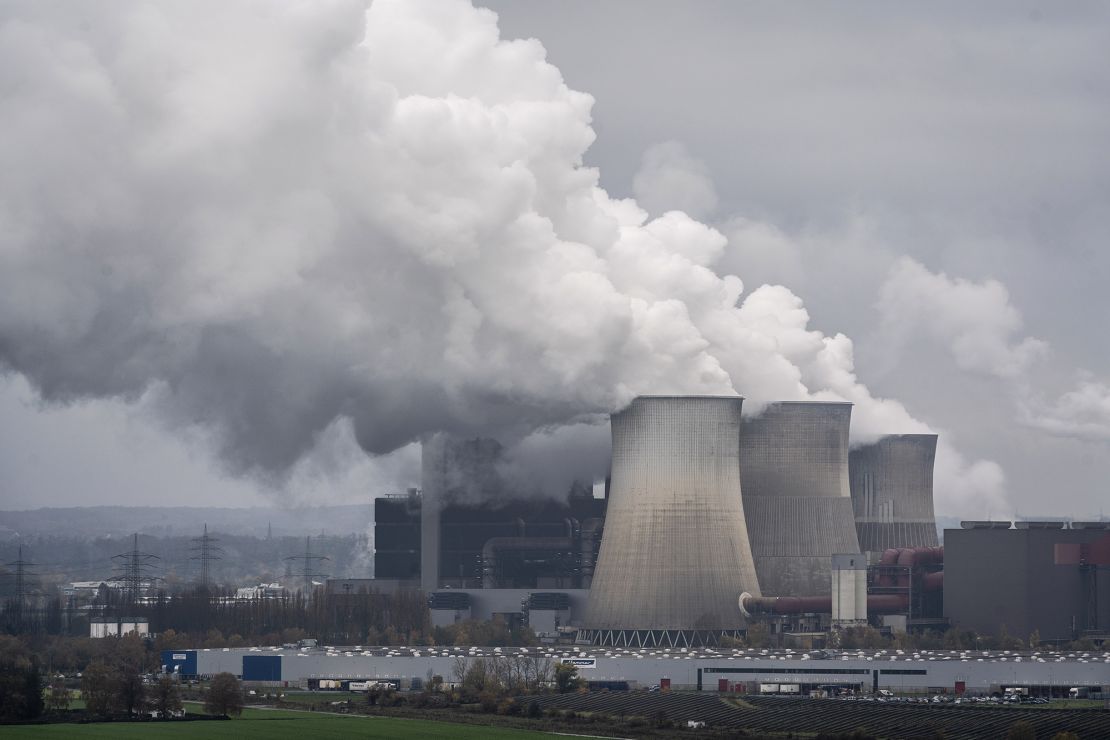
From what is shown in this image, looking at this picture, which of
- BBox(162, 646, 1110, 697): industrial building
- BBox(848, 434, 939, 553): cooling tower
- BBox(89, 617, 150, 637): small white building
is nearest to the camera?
BBox(162, 646, 1110, 697): industrial building

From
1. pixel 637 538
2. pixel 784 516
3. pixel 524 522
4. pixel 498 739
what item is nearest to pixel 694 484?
pixel 637 538

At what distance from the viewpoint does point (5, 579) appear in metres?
92.6

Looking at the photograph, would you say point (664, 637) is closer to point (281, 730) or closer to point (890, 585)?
point (890, 585)

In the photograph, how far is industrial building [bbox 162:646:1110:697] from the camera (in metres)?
64.3

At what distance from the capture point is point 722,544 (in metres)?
72.4

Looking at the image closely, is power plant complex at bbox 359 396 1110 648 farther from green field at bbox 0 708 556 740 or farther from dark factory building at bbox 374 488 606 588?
green field at bbox 0 708 556 740

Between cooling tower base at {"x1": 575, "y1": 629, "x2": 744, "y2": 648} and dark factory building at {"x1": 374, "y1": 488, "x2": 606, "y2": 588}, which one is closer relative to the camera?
cooling tower base at {"x1": 575, "y1": 629, "x2": 744, "y2": 648}

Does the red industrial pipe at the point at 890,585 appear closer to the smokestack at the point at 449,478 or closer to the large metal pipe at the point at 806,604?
the large metal pipe at the point at 806,604

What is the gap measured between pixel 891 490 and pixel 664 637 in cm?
1553

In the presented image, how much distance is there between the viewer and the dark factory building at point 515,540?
283 ft

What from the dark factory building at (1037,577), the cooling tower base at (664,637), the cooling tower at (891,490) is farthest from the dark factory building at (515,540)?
the dark factory building at (1037,577)

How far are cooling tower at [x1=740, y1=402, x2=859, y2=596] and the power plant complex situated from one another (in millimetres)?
51

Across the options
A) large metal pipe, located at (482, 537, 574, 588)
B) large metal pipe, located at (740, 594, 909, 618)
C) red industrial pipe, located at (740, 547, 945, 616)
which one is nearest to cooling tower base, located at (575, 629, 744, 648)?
large metal pipe, located at (740, 594, 909, 618)

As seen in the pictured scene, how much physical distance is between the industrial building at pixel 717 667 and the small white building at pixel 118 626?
444 inches
